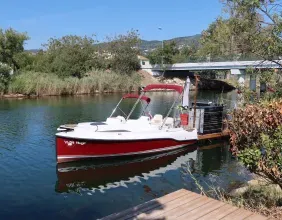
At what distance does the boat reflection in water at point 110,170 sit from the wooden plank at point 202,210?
5.56 m

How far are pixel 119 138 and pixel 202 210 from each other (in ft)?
26.9

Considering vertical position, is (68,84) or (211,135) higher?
(68,84)

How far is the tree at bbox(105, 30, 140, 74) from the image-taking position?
200ft

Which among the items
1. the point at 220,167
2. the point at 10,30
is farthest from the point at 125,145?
the point at 10,30

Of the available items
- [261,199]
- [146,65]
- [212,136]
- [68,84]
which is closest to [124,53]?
[146,65]

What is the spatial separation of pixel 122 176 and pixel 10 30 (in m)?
44.5

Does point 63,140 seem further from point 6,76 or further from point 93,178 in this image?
point 6,76

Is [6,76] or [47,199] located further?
[6,76]

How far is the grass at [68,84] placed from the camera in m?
43.9

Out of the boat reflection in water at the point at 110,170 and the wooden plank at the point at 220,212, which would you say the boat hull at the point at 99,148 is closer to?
the boat reflection in water at the point at 110,170

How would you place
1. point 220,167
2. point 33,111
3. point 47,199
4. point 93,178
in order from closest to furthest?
point 47,199 → point 93,178 → point 220,167 → point 33,111

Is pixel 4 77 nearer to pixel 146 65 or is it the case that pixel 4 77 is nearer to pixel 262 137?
pixel 146 65

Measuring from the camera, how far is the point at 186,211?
6.34 meters

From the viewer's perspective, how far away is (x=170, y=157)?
15.7 m
